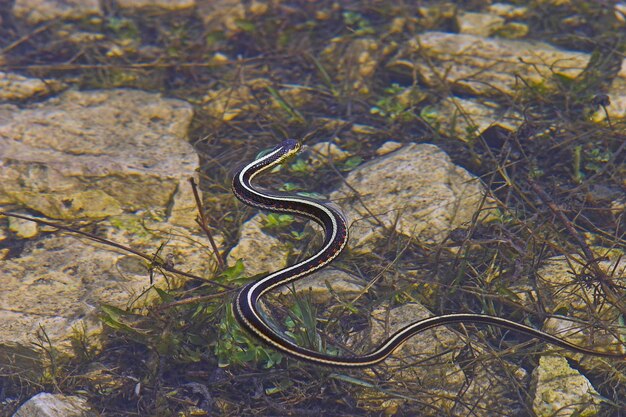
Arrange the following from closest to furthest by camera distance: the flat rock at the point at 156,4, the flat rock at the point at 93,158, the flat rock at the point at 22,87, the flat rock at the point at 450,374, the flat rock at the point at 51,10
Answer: the flat rock at the point at 450,374 < the flat rock at the point at 93,158 < the flat rock at the point at 22,87 < the flat rock at the point at 51,10 < the flat rock at the point at 156,4

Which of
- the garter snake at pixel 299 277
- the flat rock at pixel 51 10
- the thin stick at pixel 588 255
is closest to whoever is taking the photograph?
the garter snake at pixel 299 277

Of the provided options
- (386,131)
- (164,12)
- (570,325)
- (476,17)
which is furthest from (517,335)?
(164,12)

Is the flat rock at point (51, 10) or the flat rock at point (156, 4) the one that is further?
the flat rock at point (156, 4)

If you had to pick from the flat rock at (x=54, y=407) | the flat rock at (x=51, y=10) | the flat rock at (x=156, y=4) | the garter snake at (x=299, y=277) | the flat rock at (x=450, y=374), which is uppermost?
the flat rock at (x=156, y=4)

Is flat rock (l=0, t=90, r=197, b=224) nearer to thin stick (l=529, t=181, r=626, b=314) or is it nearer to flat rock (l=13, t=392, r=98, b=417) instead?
flat rock (l=13, t=392, r=98, b=417)

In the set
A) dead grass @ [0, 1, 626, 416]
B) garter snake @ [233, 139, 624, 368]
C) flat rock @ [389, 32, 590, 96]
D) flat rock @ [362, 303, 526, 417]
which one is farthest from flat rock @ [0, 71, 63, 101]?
flat rock @ [362, 303, 526, 417]

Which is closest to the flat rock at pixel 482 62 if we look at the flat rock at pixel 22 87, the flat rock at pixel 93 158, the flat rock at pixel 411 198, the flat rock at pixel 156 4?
the flat rock at pixel 411 198

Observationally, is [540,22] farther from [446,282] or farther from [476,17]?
[446,282]

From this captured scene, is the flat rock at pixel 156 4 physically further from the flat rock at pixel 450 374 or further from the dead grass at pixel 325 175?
the flat rock at pixel 450 374

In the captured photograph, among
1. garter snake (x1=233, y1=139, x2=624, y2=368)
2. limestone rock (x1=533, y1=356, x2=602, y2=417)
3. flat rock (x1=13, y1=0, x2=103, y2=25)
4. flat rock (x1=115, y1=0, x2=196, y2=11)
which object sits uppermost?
flat rock (x1=115, y1=0, x2=196, y2=11)

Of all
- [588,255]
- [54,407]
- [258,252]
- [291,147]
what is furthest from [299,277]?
[588,255]
